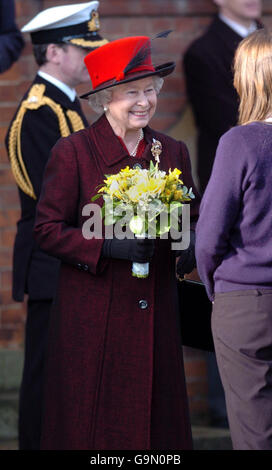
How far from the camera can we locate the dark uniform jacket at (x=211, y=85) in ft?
18.0

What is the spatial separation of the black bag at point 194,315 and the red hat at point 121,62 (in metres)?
0.85

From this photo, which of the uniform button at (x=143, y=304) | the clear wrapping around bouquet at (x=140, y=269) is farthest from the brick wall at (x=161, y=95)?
the clear wrapping around bouquet at (x=140, y=269)

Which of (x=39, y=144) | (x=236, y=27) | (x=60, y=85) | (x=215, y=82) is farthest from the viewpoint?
(x=236, y=27)

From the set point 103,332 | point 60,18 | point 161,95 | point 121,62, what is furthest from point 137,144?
point 161,95

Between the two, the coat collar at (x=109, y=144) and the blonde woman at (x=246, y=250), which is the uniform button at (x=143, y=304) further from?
the coat collar at (x=109, y=144)

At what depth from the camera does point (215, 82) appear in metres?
5.48

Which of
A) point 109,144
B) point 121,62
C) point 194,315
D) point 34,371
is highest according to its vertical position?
point 121,62

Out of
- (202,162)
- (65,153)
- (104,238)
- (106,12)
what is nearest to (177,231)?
(104,238)

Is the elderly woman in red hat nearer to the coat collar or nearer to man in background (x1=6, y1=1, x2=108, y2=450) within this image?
the coat collar

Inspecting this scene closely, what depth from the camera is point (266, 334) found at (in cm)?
347

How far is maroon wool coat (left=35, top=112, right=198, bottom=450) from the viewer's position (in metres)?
3.95

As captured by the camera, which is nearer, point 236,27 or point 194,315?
point 194,315

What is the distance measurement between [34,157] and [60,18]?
697 mm

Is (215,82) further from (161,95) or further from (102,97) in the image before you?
(102,97)
